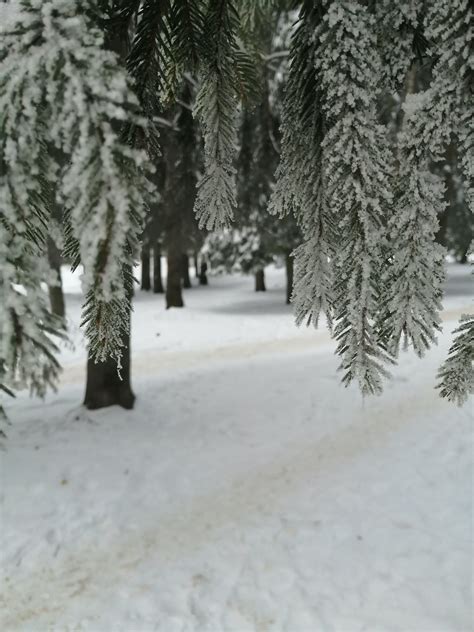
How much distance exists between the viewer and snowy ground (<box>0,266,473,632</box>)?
358 centimetres

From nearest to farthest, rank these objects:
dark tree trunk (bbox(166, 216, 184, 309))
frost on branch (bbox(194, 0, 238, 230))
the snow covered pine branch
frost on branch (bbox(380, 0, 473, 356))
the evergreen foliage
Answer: the snow covered pine branch
frost on branch (bbox(380, 0, 473, 356))
the evergreen foliage
frost on branch (bbox(194, 0, 238, 230))
dark tree trunk (bbox(166, 216, 184, 309))

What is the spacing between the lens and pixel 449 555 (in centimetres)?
398

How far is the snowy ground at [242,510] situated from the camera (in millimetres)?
3576

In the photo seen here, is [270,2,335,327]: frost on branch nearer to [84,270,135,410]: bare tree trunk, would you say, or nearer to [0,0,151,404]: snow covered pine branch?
[0,0,151,404]: snow covered pine branch

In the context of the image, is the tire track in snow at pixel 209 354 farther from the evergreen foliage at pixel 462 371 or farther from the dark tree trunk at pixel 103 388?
the evergreen foliage at pixel 462 371

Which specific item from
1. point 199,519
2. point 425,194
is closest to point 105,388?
point 199,519

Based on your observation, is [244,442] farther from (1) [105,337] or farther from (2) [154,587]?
(1) [105,337]

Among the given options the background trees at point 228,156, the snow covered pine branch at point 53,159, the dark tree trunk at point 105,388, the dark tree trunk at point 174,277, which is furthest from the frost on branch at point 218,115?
the dark tree trunk at point 174,277

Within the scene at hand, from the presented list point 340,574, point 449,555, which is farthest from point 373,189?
point 449,555

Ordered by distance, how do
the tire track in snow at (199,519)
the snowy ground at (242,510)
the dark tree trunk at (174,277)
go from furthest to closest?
the dark tree trunk at (174,277)
the tire track in snow at (199,519)
the snowy ground at (242,510)

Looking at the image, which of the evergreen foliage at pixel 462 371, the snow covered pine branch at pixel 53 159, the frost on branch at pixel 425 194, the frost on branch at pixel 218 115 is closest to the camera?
the snow covered pine branch at pixel 53 159

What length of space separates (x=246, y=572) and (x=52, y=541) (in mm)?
1823

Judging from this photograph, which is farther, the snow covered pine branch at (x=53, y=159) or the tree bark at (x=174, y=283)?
the tree bark at (x=174, y=283)

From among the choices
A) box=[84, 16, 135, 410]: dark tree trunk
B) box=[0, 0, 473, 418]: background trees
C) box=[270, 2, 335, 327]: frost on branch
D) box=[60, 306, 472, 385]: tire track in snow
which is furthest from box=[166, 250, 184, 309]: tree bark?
box=[270, 2, 335, 327]: frost on branch
